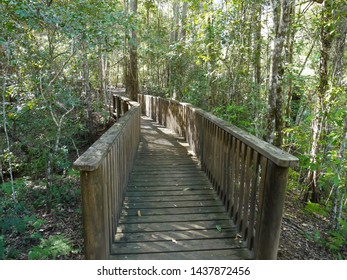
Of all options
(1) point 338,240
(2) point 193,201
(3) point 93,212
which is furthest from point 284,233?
(3) point 93,212

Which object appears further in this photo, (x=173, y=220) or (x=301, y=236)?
(x=301, y=236)

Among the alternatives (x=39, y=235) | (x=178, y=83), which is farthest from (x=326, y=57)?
(x=178, y=83)

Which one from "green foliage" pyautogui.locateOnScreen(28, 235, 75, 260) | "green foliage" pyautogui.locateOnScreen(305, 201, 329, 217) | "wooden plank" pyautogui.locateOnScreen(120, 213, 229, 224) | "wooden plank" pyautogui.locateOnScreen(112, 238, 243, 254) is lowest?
"green foliage" pyautogui.locateOnScreen(305, 201, 329, 217)

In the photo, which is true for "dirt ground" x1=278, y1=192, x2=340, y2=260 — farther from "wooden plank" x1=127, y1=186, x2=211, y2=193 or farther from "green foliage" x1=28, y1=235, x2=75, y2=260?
"green foliage" x1=28, y1=235, x2=75, y2=260

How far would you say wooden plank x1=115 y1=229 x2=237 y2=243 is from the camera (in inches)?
124

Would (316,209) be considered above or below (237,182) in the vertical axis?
below

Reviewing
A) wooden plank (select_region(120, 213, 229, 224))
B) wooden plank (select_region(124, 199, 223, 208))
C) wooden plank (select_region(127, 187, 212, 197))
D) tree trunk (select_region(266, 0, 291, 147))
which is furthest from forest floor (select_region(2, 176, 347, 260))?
tree trunk (select_region(266, 0, 291, 147))

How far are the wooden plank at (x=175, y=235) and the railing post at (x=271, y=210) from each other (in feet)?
2.16

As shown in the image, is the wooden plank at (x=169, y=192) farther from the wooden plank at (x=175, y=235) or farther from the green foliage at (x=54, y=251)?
the green foliage at (x=54, y=251)

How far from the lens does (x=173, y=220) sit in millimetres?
3590

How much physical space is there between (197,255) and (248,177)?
100 cm

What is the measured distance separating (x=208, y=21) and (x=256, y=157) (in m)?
6.21

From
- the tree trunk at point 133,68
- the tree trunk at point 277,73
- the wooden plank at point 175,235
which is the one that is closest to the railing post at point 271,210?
Answer: the wooden plank at point 175,235

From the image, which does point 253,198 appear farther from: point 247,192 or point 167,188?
point 167,188
